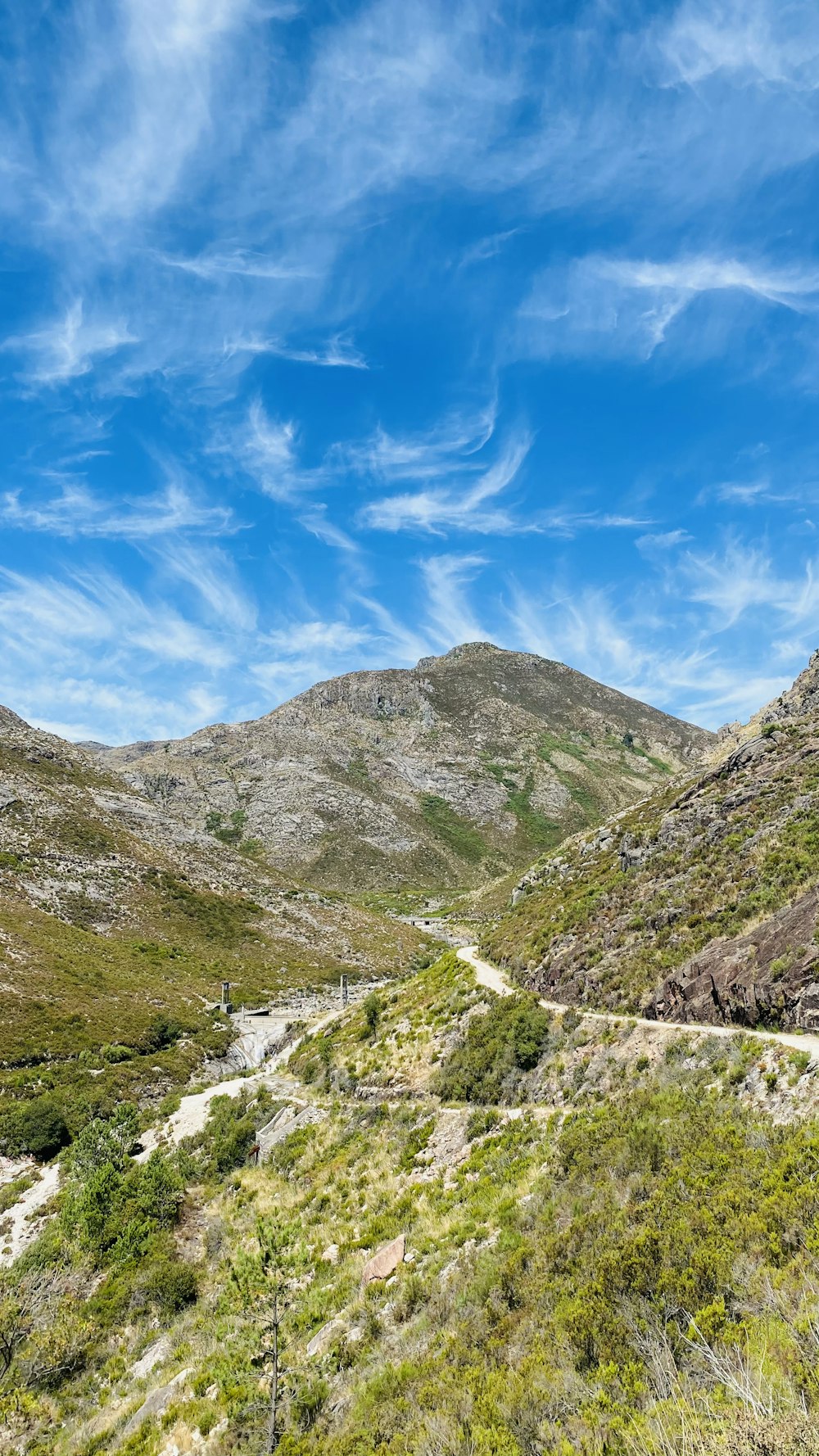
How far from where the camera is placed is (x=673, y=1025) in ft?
69.3

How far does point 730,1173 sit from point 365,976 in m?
70.4

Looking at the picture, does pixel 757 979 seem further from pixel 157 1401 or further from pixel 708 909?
pixel 157 1401

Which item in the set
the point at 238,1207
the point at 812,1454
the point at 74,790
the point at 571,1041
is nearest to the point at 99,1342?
the point at 238,1207

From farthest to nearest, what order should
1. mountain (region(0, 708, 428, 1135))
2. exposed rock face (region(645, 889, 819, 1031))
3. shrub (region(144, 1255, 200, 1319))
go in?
mountain (region(0, 708, 428, 1135))
shrub (region(144, 1255, 200, 1319))
exposed rock face (region(645, 889, 819, 1031))

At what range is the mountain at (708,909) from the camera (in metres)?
20.1

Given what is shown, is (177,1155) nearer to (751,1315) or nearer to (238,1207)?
(238,1207)

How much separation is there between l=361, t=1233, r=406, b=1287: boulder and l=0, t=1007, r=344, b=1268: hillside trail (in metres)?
17.2

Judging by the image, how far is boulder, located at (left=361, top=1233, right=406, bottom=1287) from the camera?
1692cm

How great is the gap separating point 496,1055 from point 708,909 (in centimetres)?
1068

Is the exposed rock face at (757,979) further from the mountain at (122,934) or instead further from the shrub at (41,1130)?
the mountain at (122,934)

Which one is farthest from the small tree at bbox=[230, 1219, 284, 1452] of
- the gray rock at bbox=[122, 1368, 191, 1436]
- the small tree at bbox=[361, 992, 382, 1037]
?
the small tree at bbox=[361, 992, 382, 1037]

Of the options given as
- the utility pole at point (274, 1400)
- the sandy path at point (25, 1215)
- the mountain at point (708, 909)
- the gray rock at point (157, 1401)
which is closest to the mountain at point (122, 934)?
the sandy path at point (25, 1215)

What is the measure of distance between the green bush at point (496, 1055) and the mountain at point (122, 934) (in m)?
25.6

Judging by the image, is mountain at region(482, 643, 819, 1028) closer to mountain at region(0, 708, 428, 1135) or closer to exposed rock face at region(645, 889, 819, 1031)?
exposed rock face at region(645, 889, 819, 1031)
